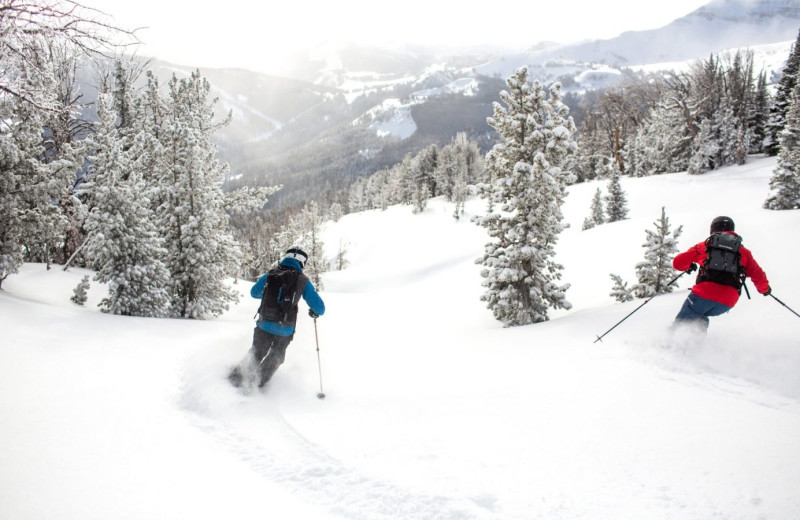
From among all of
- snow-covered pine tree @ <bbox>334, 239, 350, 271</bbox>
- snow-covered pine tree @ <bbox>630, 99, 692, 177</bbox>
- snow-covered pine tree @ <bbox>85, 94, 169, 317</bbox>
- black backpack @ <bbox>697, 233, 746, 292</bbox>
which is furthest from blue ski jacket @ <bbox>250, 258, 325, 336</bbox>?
snow-covered pine tree @ <bbox>630, 99, 692, 177</bbox>

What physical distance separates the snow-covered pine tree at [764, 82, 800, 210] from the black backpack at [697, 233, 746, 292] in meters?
21.7

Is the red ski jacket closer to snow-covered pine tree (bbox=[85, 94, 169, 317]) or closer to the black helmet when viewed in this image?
the black helmet

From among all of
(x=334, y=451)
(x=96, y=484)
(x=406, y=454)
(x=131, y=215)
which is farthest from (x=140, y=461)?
(x=131, y=215)

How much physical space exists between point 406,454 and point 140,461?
2.56 metres

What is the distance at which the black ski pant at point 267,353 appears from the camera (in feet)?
19.5

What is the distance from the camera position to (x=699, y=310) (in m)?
6.41

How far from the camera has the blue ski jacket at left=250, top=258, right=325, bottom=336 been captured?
618 centimetres

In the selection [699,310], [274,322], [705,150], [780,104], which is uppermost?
[780,104]

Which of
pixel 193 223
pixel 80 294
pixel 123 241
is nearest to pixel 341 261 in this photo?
pixel 80 294

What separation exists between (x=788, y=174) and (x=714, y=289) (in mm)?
23237

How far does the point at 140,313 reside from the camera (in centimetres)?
1139

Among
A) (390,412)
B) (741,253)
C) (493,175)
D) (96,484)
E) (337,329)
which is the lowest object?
(337,329)

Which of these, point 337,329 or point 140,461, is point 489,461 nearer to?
point 140,461

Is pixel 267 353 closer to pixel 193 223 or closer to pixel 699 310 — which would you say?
pixel 699 310
